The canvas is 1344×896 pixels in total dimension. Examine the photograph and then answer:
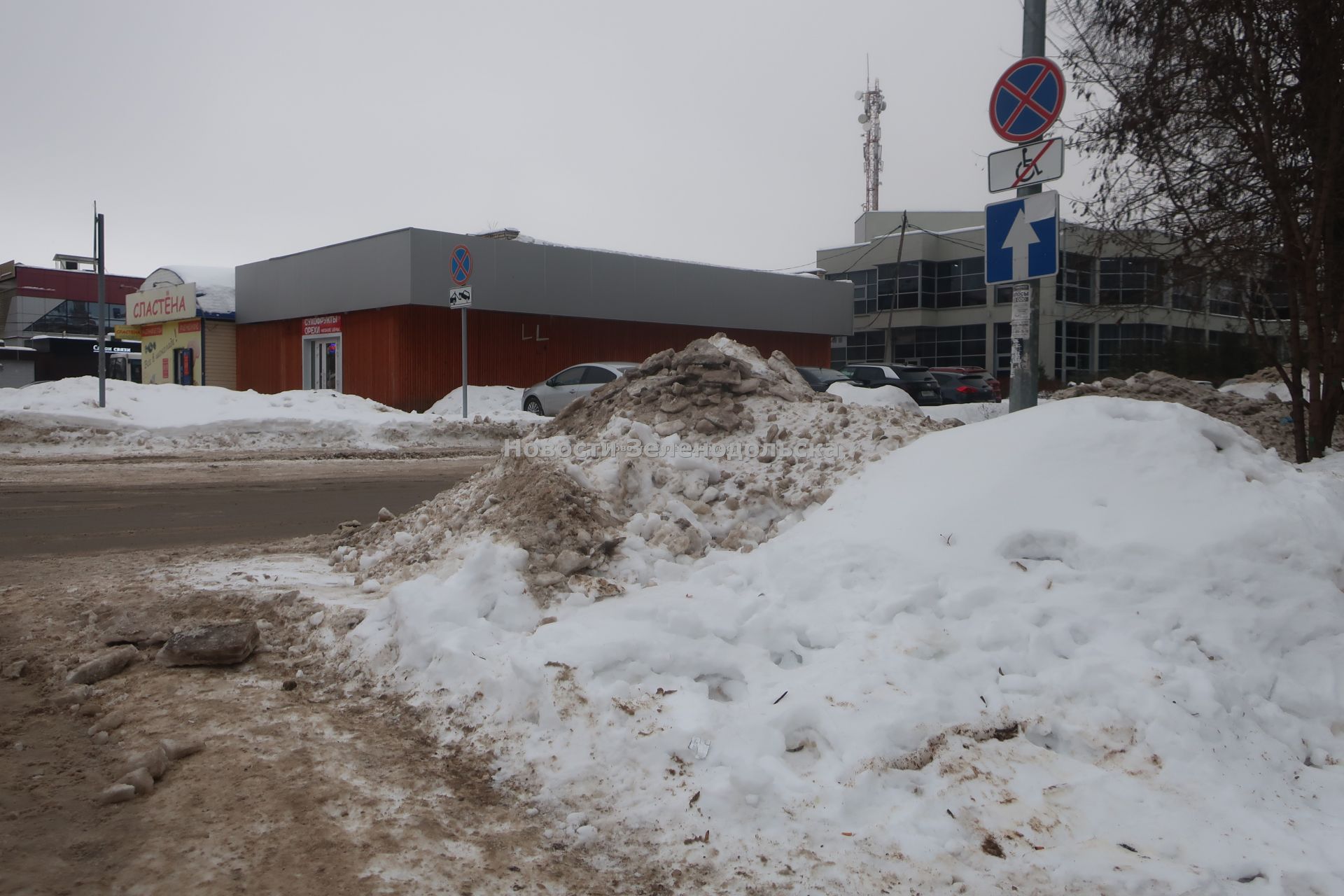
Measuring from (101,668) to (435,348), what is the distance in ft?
75.7

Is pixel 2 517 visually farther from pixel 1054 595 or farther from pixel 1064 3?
pixel 1064 3

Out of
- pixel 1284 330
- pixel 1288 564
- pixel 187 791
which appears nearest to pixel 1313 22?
pixel 1284 330

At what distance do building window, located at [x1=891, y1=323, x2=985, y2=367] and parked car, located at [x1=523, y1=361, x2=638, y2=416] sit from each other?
92.1 feet

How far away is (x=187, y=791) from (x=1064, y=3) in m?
9.73

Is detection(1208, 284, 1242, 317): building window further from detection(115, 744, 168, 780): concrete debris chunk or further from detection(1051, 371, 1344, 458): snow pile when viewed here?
detection(115, 744, 168, 780): concrete debris chunk

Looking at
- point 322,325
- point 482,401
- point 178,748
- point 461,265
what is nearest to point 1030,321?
point 178,748

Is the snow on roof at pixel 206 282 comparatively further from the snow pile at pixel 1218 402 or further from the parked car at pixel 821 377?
the snow pile at pixel 1218 402

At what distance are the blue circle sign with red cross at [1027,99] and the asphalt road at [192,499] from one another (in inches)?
249

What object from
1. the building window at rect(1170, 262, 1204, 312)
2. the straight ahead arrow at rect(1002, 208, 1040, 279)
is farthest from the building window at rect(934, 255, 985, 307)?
the straight ahead arrow at rect(1002, 208, 1040, 279)

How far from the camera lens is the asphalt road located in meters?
7.86

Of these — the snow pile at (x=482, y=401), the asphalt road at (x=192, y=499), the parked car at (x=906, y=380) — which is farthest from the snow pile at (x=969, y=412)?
the snow pile at (x=482, y=401)

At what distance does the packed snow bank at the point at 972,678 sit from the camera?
2.87 meters

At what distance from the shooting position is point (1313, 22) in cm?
734

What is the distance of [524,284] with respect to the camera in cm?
2773
